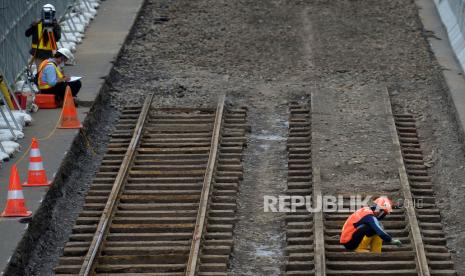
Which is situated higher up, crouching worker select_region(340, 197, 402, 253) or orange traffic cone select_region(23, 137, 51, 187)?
orange traffic cone select_region(23, 137, 51, 187)

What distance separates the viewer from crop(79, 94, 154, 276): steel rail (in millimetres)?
14604

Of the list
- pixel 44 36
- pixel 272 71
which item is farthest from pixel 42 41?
pixel 272 71

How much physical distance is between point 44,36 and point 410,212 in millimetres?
8769

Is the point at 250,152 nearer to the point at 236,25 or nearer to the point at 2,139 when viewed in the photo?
the point at 2,139

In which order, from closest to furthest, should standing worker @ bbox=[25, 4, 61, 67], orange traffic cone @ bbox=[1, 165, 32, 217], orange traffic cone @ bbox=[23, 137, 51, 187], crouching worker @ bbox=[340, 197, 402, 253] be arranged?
1. crouching worker @ bbox=[340, 197, 402, 253]
2. orange traffic cone @ bbox=[1, 165, 32, 217]
3. orange traffic cone @ bbox=[23, 137, 51, 187]
4. standing worker @ bbox=[25, 4, 61, 67]

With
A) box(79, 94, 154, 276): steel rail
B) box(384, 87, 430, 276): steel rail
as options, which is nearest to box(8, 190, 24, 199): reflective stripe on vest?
box(79, 94, 154, 276): steel rail

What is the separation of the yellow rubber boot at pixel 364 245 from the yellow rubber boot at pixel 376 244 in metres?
0.05

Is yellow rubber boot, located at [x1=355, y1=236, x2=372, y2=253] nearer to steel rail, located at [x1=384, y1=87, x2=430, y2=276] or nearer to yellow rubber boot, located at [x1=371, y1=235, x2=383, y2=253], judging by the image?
yellow rubber boot, located at [x1=371, y1=235, x2=383, y2=253]

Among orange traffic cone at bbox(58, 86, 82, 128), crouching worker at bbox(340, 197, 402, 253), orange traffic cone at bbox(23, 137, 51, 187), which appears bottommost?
crouching worker at bbox(340, 197, 402, 253)

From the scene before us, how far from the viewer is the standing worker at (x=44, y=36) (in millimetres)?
22250

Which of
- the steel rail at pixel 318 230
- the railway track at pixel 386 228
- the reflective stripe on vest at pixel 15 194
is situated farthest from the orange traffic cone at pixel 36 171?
the steel rail at pixel 318 230

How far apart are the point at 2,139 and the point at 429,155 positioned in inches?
251

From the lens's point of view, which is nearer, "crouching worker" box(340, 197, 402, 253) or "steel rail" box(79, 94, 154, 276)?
"crouching worker" box(340, 197, 402, 253)

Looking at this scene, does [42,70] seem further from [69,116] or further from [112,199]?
[112,199]
